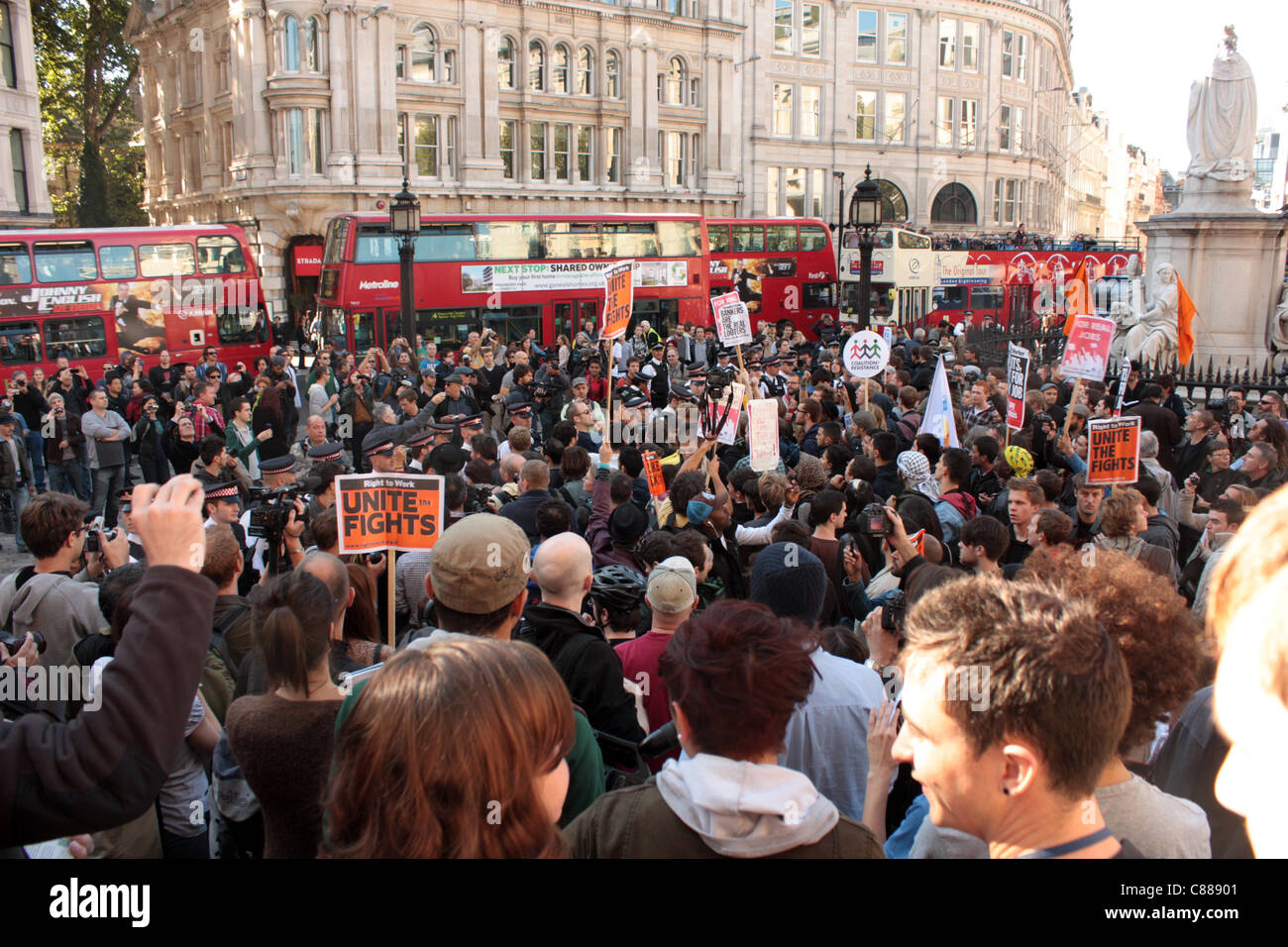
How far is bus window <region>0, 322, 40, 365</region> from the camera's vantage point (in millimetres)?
17297

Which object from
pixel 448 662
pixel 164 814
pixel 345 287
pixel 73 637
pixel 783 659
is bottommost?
pixel 164 814

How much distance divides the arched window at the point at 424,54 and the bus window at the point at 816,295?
15.4 meters

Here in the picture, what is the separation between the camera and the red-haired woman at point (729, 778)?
1981mm

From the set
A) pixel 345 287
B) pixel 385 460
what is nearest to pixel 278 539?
pixel 385 460

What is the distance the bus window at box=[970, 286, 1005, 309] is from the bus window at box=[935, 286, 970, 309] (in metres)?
0.33

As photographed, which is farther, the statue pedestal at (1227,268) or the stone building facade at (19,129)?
the stone building facade at (19,129)

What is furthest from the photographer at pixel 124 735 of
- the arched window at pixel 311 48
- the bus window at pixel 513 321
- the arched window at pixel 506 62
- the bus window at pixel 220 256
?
the arched window at pixel 506 62

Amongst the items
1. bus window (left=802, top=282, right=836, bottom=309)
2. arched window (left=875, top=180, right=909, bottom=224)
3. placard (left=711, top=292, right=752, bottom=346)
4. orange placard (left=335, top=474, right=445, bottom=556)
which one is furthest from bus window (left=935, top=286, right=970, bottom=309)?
orange placard (left=335, top=474, right=445, bottom=556)

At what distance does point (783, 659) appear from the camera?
2.36m

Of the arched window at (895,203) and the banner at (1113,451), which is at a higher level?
the arched window at (895,203)

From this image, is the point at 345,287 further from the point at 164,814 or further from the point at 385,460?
the point at 164,814

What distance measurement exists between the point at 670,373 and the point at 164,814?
15449 millimetres

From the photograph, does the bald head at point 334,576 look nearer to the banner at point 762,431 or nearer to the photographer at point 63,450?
the banner at point 762,431

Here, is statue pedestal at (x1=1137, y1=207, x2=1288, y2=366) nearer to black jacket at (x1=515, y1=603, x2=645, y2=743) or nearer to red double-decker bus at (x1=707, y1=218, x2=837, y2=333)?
black jacket at (x1=515, y1=603, x2=645, y2=743)
